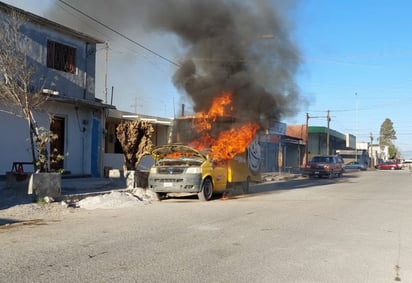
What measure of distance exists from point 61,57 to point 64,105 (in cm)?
184

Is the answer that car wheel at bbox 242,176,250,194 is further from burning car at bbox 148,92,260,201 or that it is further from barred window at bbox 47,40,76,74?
barred window at bbox 47,40,76,74

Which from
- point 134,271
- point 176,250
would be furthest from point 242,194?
point 134,271

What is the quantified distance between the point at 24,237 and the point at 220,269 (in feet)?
12.5

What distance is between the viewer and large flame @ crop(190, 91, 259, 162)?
15609 millimetres

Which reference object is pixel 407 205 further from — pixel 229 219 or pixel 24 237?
pixel 24 237

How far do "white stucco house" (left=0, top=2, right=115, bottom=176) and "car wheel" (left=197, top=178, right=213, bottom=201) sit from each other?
5.39 meters

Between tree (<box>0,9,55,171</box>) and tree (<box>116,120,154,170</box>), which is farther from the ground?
tree (<box>0,9,55,171</box>)

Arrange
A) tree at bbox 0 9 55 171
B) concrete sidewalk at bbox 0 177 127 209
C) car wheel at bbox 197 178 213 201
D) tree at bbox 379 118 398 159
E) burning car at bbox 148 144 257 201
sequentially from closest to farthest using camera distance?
concrete sidewalk at bbox 0 177 127 209
tree at bbox 0 9 55 171
burning car at bbox 148 144 257 201
car wheel at bbox 197 178 213 201
tree at bbox 379 118 398 159

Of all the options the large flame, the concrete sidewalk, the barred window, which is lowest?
the concrete sidewalk

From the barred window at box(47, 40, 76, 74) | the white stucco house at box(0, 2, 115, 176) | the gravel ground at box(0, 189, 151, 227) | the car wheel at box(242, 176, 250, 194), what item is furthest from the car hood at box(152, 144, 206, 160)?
the barred window at box(47, 40, 76, 74)

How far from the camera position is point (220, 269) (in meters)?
6.02

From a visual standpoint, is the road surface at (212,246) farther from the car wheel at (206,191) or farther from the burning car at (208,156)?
the car wheel at (206,191)

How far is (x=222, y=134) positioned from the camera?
16.2 metres

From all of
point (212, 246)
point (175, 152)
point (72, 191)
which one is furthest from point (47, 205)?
point (212, 246)
